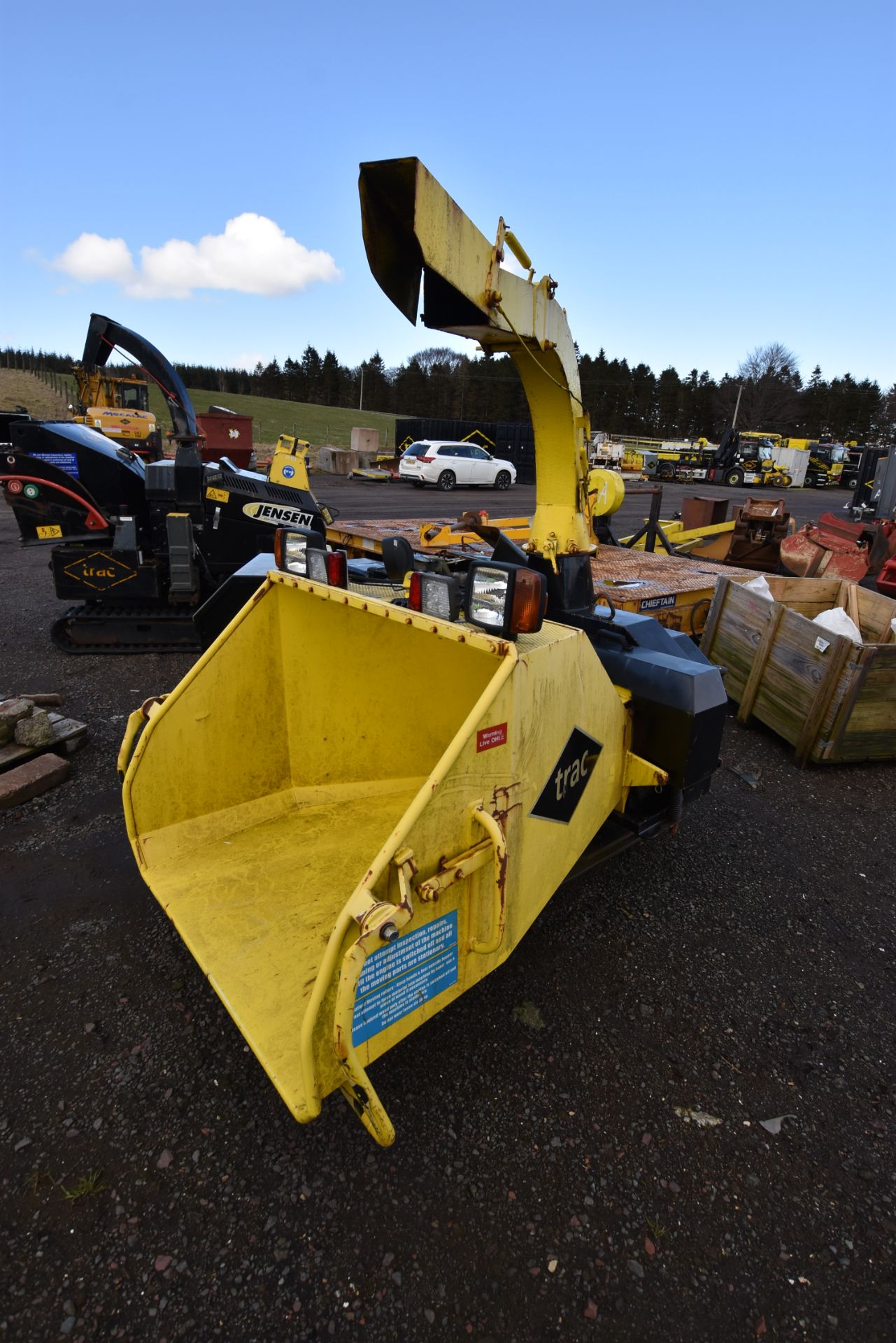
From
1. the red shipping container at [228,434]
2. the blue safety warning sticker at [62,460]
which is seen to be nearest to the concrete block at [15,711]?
the blue safety warning sticker at [62,460]

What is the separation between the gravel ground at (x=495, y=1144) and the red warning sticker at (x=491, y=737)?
1.21 meters

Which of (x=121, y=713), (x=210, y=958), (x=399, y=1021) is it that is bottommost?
(x=121, y=713)

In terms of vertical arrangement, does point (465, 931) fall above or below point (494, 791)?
below

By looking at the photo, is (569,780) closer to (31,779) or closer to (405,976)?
(405,976)

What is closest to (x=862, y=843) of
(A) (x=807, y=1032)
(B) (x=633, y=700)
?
(A) (x=807, y=1032)

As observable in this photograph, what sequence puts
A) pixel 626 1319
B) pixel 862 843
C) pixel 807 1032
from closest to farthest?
pixel 626 1319
pixel 807 1032
pixel 862 843

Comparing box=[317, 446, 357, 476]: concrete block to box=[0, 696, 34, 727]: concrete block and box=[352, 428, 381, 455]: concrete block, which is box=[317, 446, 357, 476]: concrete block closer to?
box=[352, 428, 381, 455]: concrete block

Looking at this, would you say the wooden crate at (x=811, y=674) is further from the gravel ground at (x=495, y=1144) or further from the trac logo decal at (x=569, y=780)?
the trac logo decal at (x=569, y=780)

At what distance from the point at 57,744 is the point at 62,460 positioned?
3.23 metres

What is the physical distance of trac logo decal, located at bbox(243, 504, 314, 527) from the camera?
683 centimetres

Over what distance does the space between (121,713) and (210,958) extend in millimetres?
3288

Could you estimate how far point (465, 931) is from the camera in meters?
2.08

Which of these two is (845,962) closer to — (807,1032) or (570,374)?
(807,1032)

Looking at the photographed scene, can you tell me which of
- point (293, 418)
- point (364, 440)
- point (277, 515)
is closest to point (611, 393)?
point (293, 418)
